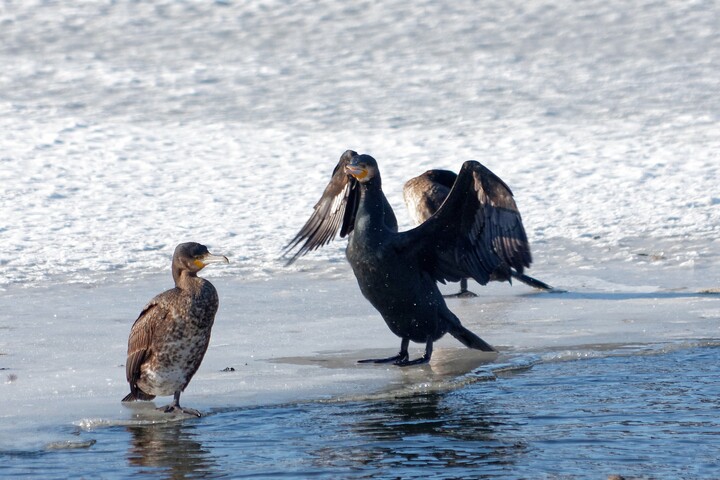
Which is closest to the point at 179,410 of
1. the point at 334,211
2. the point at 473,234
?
the point at 473,234

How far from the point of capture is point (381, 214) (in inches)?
256

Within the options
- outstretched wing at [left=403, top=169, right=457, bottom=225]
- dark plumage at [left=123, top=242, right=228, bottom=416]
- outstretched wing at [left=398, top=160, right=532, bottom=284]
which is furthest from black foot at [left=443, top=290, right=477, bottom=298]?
dark plumage at [left=123, top=242, right=228, bottom=416]

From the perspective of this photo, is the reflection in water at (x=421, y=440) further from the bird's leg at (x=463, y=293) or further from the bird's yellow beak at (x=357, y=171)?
Answer: the bird's leg at (x=463, y=293)

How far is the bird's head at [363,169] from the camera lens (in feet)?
21.2

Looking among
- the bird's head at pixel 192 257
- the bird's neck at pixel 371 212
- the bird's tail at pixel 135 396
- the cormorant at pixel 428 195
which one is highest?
the cormorant at pixel 428 195

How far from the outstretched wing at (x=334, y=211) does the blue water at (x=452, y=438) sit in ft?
6.40

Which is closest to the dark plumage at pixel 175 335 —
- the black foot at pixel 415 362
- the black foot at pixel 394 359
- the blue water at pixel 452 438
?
the blue water at pixel 452 438

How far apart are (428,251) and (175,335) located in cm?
181

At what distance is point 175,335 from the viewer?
5.36 meters

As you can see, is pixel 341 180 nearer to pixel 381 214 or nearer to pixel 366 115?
pixel 381 214

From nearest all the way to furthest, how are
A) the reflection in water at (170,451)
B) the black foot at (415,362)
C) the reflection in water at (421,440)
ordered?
the reflection in water at (170,451), the reflection in water at (421,440), the black foot at (415,362)

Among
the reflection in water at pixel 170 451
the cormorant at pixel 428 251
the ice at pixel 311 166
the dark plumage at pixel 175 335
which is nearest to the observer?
the reflection in water at pixel 170 451

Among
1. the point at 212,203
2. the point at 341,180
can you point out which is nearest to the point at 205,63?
the point at 212,203

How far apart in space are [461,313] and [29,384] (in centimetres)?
313
